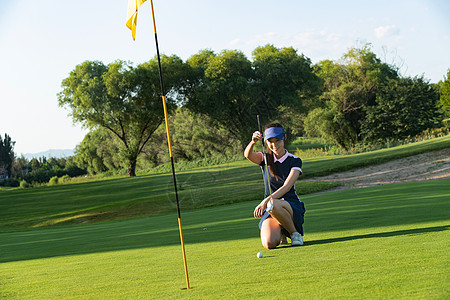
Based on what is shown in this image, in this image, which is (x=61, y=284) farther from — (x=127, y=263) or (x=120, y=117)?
(x=120, y=117)

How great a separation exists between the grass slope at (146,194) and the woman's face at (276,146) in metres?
16.9

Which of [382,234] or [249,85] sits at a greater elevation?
[249,85]

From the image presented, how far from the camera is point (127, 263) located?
6543 millimetres

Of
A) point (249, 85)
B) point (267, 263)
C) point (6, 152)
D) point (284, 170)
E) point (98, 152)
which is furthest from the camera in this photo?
point (98, 152)

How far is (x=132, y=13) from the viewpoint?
5.96 metres

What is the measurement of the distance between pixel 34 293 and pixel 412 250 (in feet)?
13.7

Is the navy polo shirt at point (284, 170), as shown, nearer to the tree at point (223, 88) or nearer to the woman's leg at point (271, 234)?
the woman's leg at point (271, 234)

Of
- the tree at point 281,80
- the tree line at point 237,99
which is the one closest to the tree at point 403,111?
the tree line at point 237,99

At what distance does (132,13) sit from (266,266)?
3585 mm

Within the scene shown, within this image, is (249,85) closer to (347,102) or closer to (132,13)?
(347,102)

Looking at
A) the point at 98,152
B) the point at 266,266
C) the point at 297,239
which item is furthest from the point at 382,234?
the point at 98,152

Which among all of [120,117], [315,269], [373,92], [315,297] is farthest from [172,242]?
[373,92]

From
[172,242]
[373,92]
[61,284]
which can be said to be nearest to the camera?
[61,284]

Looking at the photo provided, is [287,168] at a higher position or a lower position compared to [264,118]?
lower
